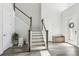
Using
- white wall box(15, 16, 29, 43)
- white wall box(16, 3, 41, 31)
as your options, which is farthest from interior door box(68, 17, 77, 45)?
white wall box(15, 16, 29, 43)

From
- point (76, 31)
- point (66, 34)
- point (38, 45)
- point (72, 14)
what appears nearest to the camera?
point (38, 45)

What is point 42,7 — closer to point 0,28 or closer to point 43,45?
point 43,45

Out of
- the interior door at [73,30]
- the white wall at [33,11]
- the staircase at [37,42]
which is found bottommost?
the staircase at [37,42]

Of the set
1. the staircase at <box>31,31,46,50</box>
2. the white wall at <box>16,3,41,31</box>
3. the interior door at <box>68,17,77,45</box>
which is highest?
the white wall at <box>16,3,41,31</box>

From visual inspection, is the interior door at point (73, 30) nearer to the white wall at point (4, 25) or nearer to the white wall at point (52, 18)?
the white wall at point (52, 18)

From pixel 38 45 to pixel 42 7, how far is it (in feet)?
12.5

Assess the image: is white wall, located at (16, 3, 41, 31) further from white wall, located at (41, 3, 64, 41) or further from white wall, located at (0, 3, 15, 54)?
white wall, located at (0, 3, 15, 54)

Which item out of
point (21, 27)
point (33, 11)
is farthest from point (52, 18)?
point (21, 27)

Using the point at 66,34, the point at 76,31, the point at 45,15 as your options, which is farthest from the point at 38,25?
the point at 76,31

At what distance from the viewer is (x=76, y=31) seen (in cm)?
566

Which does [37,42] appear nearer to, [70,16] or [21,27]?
[21,27]

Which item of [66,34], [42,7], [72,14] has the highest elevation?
[42,7]

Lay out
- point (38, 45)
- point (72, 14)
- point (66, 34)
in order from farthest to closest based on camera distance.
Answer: point (66, 34), point (72, 14), point (38, 45)

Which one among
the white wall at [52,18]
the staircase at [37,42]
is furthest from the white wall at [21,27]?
the white wall at [52,18]
